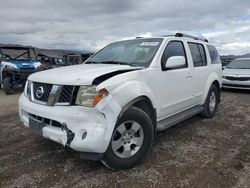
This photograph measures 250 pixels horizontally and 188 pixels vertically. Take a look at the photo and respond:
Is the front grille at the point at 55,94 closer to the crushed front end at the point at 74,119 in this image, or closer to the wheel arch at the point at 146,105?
the crushed front end at the point at 74,119

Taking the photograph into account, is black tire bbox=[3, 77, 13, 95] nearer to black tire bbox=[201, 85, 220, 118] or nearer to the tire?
black tire bbox=[201, 85, 220, 118]

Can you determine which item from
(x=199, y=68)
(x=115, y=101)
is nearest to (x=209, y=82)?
(x=199, y=68)

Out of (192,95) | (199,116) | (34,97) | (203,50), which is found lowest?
(199,116)

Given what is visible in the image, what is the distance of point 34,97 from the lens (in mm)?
3225

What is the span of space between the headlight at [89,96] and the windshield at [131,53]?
111 cm

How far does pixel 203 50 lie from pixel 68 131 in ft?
12.6

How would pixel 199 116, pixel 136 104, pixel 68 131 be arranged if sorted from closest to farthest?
1. pixel 68 131
2. pixel 136 104
3. pixel 199 116

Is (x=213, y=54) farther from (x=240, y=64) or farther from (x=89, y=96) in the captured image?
(x=240, y=64)

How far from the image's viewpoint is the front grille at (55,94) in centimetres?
279

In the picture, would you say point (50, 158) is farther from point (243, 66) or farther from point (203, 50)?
point (243, 66)

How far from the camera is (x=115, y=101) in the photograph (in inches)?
109

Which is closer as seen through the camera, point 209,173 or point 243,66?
point 209,173

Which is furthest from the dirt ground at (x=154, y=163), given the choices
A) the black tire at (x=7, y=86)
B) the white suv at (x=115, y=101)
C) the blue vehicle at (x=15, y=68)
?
the blue vehicle at (x=15, y=68)

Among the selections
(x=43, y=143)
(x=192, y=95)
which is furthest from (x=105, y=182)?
(x=192, y=95)
